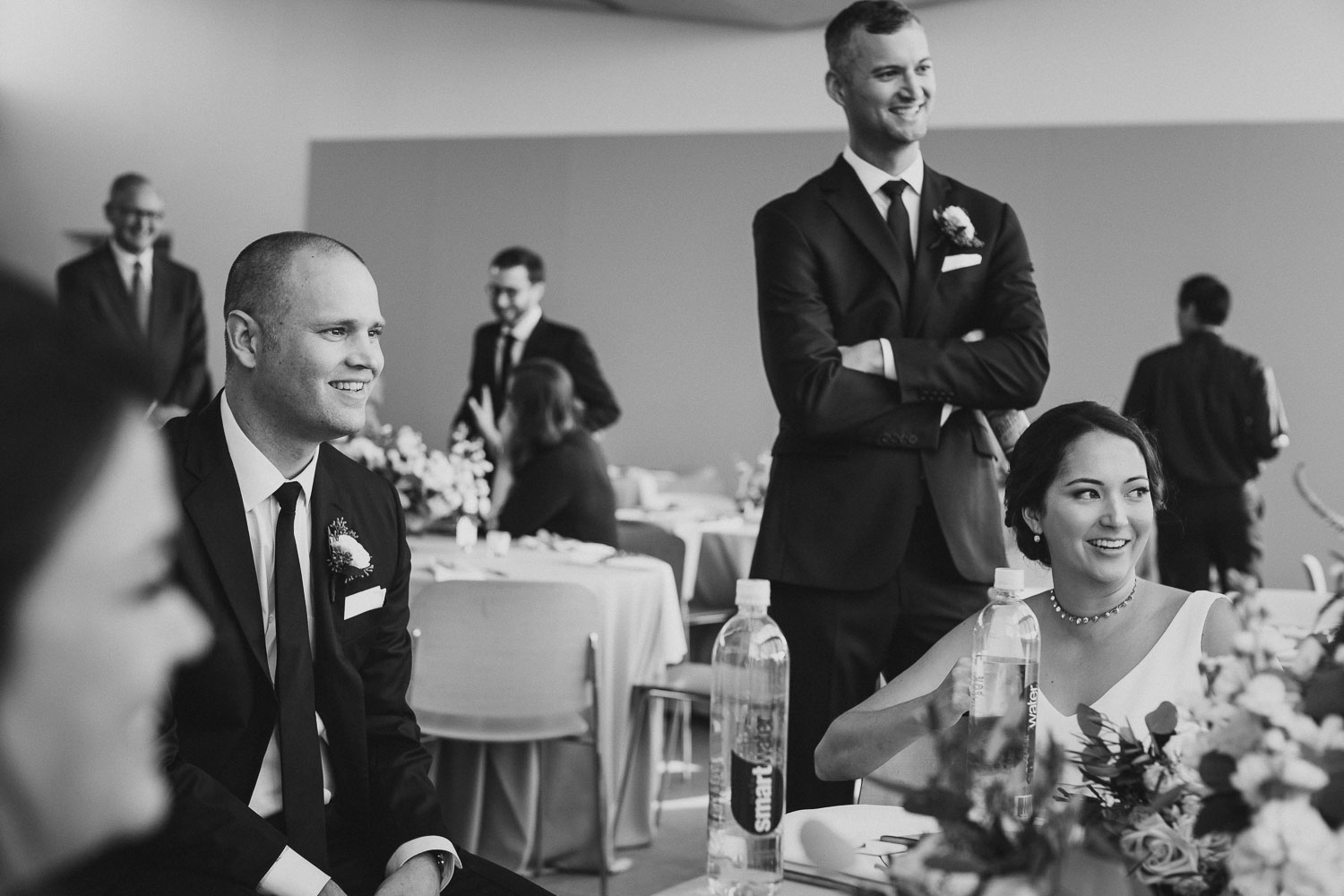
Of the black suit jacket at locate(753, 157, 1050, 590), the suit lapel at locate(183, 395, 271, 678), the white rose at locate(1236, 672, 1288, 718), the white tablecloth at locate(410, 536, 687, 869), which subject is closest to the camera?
the white rose at locate(1236, 672, 1288, 718)

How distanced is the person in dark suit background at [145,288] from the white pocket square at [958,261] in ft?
14.7

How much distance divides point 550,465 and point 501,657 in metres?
1.05

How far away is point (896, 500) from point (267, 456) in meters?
1.16

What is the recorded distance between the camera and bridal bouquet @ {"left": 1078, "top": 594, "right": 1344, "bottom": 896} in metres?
1.04

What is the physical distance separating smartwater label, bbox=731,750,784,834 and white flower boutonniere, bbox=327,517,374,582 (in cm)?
83

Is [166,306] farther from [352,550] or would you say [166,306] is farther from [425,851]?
[425,851]

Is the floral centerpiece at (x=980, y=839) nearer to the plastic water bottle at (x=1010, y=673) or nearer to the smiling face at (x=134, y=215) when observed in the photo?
the plastic water bottle at (x=1010, y=673)

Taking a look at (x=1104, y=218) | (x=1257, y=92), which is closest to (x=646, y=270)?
(x=1104, y=218)

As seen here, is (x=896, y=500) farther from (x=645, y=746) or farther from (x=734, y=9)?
(x=734, y=9)

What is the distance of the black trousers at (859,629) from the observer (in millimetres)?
2717

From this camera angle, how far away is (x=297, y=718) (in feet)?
6.91

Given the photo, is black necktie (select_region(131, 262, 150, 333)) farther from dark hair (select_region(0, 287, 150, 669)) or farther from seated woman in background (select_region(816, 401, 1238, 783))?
dark hair (select_region(0, 287, 150, 669))

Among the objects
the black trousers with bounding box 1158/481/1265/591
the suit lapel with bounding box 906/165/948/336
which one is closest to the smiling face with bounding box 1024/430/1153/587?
the suit lapel with bounding box 906/165/948/336

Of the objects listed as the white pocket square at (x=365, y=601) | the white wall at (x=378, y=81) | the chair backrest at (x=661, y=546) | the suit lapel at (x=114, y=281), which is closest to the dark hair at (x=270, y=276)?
the white pocket square at (x=365, y=601)
